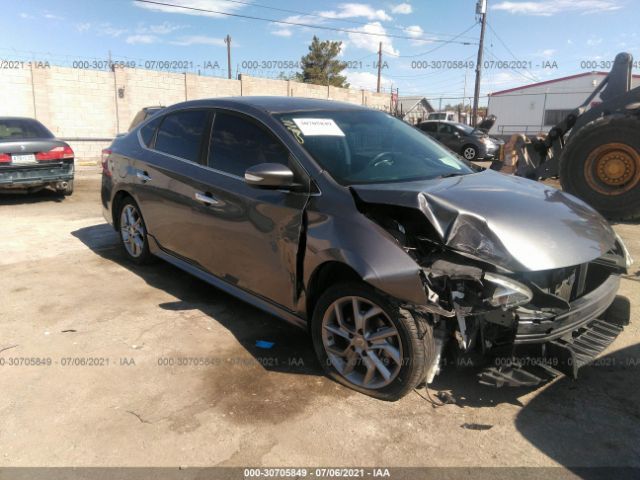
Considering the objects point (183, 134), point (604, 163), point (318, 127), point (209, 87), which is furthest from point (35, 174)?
point (209, 87)

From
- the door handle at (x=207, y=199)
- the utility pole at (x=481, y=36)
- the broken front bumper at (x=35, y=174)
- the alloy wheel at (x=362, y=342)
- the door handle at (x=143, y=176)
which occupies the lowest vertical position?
the alloy wheel at (x=362, y=342)

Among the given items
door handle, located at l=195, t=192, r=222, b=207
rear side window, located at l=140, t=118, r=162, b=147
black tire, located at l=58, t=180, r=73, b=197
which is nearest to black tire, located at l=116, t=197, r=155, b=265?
rear side window, located at l=140, t=118, r=162, b=147

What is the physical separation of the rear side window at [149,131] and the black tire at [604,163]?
18.3ft

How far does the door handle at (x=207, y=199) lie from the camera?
369cm

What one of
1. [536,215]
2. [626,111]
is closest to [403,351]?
[536,215]

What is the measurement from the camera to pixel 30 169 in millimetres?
8234

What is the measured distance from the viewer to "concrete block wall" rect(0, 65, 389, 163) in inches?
657

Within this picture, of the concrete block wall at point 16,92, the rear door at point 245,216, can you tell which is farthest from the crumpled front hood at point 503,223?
the concrete block wall at point 16,92

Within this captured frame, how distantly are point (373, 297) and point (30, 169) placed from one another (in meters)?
7.72

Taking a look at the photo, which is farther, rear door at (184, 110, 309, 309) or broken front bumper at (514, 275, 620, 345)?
rear door at (184, 110, 309, 309)

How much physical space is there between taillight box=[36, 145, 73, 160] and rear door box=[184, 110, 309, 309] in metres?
5.79

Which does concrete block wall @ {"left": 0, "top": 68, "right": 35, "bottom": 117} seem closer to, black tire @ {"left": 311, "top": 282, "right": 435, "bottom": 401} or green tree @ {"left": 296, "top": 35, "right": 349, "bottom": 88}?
black tire @ {"left": 311, "top": 282, "right": 435, "bottom": 401}

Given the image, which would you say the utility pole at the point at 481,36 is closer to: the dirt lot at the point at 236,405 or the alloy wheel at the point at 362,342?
the dirt lot at the point at 236,405

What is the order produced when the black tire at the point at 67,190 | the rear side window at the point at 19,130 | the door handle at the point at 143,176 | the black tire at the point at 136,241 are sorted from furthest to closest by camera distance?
the black tire at the point at 67,190 → the rear side window at the point at 19,130 → the black tire at the point at 136,241 → the door handle at the point at 143,176
